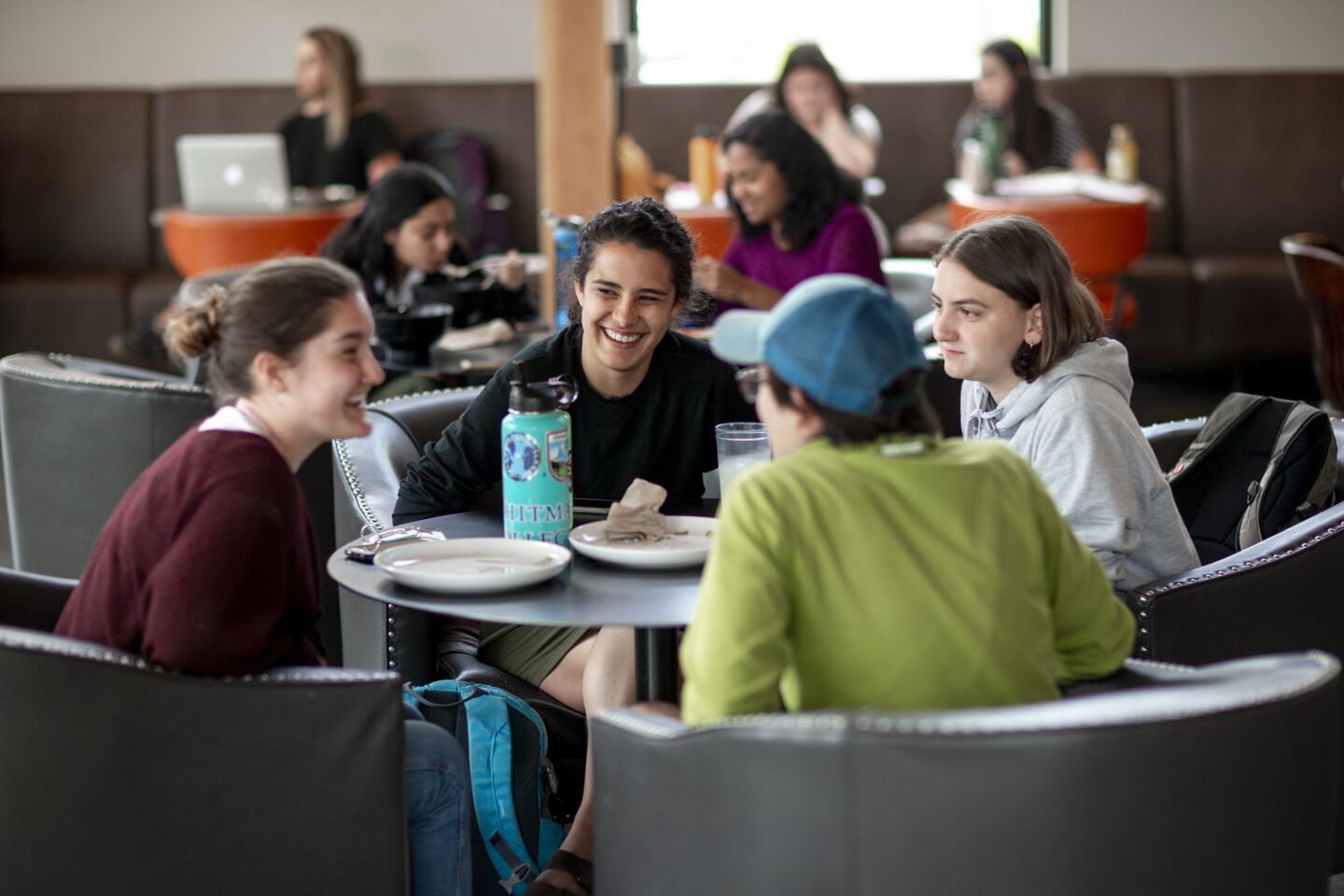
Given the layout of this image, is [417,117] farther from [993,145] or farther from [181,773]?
[181,773]

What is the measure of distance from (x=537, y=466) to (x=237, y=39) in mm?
5660

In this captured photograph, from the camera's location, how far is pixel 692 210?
4.78 metres

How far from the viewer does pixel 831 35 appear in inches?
275

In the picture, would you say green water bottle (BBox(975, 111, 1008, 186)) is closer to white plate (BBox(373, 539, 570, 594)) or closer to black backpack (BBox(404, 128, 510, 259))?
black backpack (BBox(404, 128, 510, 259))

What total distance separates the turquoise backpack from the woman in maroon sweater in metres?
0.27

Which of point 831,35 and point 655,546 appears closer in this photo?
point 655,546

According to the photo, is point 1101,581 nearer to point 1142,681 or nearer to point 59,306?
point 1142,681

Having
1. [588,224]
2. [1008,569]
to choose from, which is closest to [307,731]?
[1008,569]

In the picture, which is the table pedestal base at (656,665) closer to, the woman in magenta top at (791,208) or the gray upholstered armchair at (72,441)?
the gray upholstered armchair at (72,441)

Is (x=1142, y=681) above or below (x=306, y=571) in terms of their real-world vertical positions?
below

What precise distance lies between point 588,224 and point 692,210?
7.74 ft

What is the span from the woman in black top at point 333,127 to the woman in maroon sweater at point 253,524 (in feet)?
15.1

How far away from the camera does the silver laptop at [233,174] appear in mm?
5289

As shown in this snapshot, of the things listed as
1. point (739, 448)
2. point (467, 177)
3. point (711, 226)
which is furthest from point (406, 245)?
point (467, 177)
